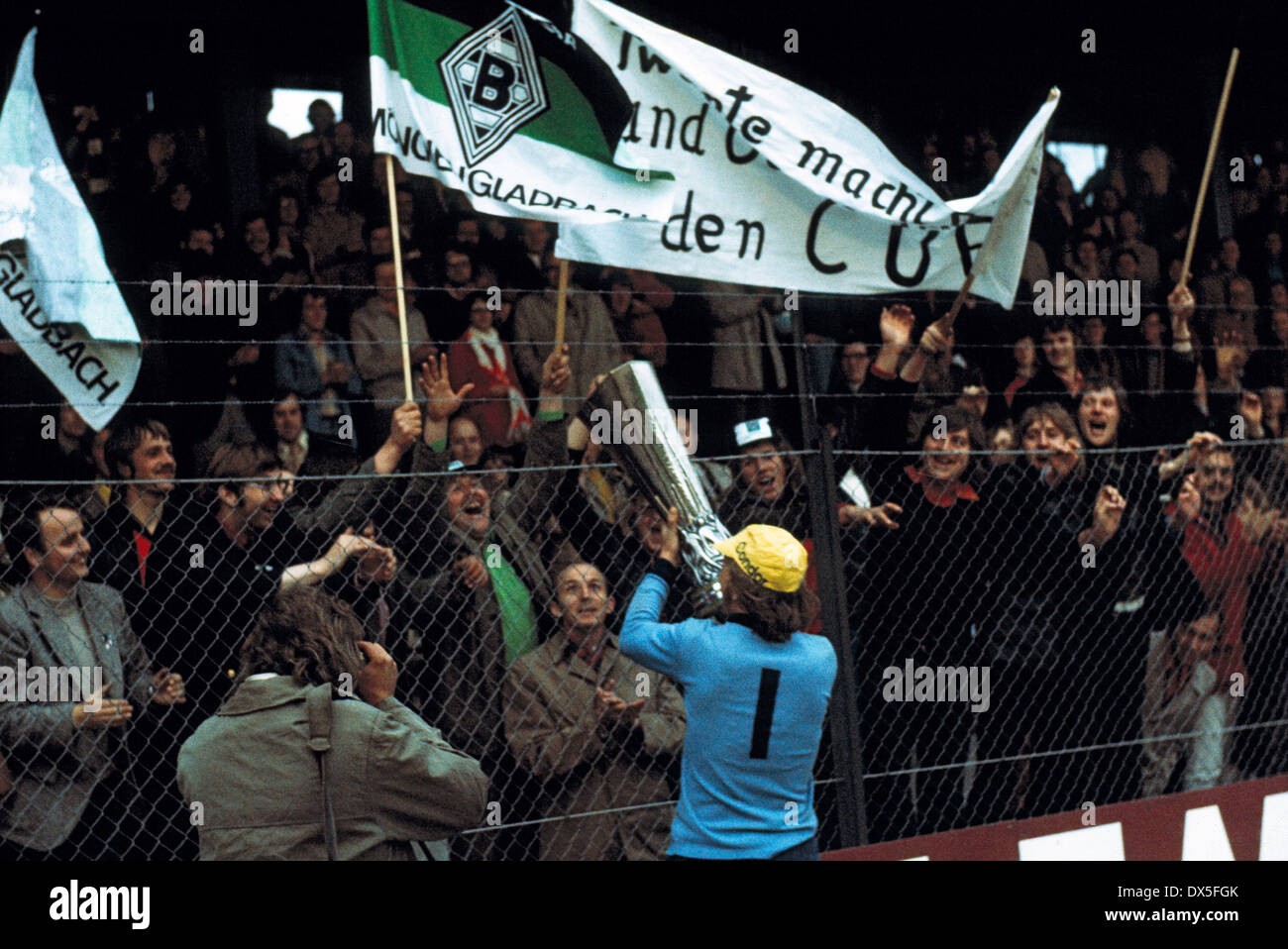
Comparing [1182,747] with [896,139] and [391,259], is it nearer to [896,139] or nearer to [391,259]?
[391,259]

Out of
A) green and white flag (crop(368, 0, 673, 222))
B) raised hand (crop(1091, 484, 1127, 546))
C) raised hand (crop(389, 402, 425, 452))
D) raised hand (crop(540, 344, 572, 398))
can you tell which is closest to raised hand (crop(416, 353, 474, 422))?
raised hand (crop(540, 344, 572, 398))

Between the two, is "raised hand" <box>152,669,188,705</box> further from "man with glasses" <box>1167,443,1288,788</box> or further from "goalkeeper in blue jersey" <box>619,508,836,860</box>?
"man with glasses" <box>1167,443,1288,788</box>

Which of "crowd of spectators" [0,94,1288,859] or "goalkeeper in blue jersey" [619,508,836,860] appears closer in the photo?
"goalkeeper in blue jersey" [619,508,836,860]

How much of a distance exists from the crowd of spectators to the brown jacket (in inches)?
0.4

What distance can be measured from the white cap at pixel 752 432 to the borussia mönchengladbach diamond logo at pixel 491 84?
1.45 meters

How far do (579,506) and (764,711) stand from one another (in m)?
1.26

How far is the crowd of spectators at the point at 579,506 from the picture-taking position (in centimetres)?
480

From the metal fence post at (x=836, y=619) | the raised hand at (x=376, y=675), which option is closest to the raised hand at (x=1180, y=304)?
the metal fence post at (x=836, y=619)

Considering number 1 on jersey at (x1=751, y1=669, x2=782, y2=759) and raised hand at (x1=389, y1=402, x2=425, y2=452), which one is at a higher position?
raised hand at (x1=389, y1=402, x2=425, y2=452)

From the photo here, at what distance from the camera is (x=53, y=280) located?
5086mm

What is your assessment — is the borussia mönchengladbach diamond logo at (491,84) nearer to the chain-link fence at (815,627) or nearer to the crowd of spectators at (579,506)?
the crowd of spectators at (579,506)

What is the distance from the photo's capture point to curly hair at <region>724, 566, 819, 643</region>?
4.13 metres

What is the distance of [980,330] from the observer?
29.6ft
